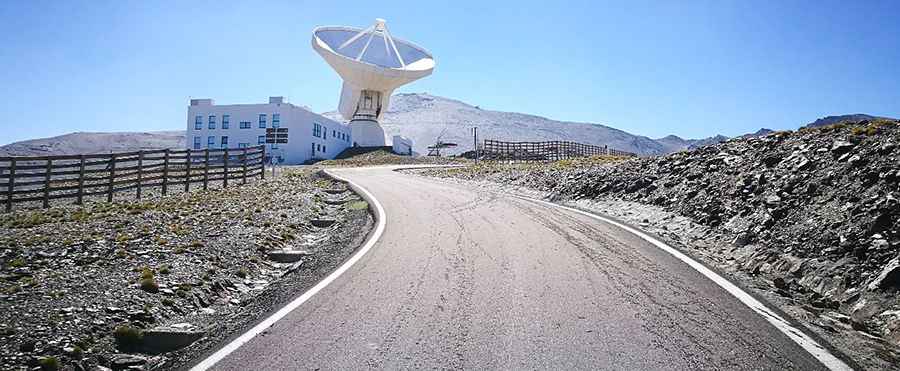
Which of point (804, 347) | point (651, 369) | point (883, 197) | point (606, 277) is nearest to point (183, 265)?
point (606, 277)

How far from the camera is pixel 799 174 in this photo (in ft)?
31.6

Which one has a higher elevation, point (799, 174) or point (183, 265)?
point (799, 174)

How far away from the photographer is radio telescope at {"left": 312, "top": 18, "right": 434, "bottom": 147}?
68.5 m

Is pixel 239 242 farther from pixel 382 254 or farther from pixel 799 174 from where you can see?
pixel 799 174

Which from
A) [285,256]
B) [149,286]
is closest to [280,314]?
[149,286]

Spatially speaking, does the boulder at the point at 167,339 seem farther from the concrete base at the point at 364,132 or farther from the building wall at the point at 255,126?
the concrete base at the point at 364,132

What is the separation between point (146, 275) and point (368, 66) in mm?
64044

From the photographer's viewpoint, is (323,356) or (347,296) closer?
(323,356)

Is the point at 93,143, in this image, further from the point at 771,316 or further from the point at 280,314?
the point at 771,316

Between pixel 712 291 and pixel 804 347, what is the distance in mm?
1705

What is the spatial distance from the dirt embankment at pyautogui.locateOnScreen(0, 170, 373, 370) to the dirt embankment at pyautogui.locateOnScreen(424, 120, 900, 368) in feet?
18.5

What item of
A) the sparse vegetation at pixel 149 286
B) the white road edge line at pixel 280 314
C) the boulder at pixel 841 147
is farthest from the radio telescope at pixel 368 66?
the sparse vegetation at pixel 149 286

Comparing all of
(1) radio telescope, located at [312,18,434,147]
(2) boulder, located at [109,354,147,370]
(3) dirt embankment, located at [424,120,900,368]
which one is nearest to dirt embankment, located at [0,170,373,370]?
(2) boulder, located at [109,354,147,370]

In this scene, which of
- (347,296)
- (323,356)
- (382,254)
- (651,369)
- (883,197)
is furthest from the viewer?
(382,254)
